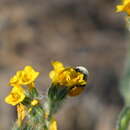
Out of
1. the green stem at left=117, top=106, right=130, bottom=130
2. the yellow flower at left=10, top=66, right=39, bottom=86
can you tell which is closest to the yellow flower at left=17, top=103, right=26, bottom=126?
→ the yellow flower at left=10, top=66, right=39, bottom=86

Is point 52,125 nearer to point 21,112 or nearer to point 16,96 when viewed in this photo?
point 21,112

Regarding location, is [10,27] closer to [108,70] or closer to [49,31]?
[49,31]

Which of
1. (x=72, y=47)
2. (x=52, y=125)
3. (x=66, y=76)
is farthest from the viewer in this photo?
(x=72, y=47)

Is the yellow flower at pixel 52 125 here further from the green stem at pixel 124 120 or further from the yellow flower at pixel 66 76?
the green stem at pixel 124 120

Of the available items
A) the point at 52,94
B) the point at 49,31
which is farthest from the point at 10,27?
the point at 52,94

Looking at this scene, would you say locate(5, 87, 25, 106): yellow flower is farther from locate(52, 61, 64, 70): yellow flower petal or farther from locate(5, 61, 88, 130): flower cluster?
locate(52, 61, 64, 70): yellow flower petal

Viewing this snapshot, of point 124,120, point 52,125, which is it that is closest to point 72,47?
point 124,120

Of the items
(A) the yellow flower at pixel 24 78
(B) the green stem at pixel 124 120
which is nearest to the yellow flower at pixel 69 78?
(A) the yellow flower at pixel 24 78
